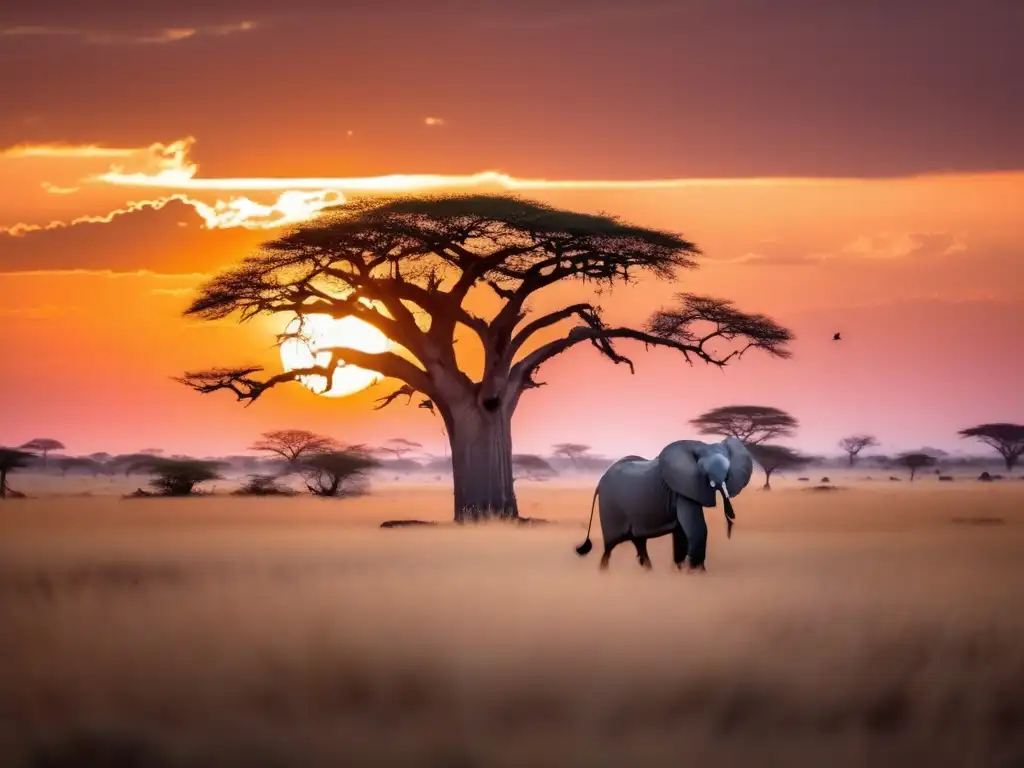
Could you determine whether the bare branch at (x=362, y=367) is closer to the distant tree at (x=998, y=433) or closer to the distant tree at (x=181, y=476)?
the distant tree at (x=181, y=476)

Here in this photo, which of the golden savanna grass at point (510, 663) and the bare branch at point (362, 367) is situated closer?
the golden savanna grass at point (510, 663)

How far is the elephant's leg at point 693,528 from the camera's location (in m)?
18.0

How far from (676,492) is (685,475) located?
28cm

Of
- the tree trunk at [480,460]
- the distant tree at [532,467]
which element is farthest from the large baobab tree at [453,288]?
the distant tree at [532,467]

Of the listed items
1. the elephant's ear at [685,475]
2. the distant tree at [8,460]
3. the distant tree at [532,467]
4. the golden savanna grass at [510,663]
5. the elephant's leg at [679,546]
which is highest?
the elephant's ear at [685,475]

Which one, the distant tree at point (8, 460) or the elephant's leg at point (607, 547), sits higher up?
the distant tree at point (8, 460)

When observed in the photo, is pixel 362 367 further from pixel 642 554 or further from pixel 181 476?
pixel 181 476

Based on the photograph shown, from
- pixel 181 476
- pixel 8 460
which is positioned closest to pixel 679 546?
pixel 181 476

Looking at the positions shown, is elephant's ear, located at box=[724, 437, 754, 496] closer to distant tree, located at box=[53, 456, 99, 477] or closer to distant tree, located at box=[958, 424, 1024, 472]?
distant tree, located at box=[958, 424, 1024, 472]

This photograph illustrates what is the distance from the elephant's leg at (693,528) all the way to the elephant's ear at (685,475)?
14 cm

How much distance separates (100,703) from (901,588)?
32.5ft

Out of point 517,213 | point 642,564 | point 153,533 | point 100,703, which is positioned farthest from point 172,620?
point 517,213

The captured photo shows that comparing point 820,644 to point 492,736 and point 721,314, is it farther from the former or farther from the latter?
point 721,314

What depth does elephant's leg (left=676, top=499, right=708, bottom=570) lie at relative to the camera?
17984 millimetres
